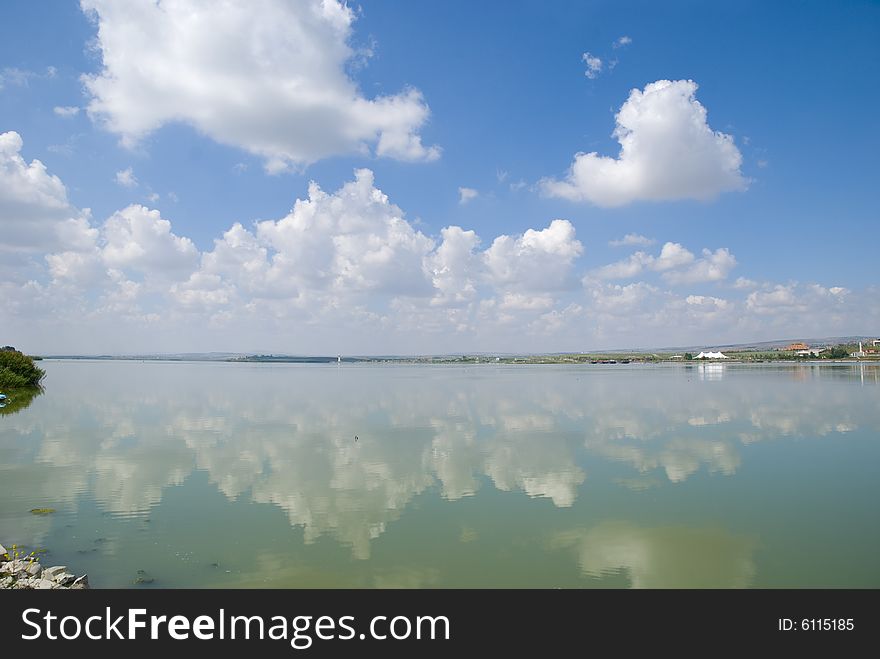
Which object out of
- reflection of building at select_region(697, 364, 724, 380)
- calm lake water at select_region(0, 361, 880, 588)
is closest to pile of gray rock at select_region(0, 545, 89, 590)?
calm lake water at select_region(0, 361, 880, 588)

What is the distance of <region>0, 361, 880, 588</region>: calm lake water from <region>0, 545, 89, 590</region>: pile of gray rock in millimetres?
563

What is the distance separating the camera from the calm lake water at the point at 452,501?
9570 mm

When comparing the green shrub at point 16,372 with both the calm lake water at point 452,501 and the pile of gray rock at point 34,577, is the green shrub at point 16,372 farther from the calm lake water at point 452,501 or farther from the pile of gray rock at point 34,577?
the pile of gray rock at point 34,577

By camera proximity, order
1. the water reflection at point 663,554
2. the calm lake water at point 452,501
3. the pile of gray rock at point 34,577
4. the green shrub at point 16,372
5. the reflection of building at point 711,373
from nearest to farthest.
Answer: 1. the pile of gray rock at point 34,577
2. the water reflection at point 663,554
3. the calm lake water at point 452,501
4. the green shrub at point 16,372
5. the reflection of building at point 711,373

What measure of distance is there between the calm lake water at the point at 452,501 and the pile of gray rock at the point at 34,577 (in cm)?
56

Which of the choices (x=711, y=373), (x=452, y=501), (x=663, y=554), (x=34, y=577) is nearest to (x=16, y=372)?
(x=34, y=577)

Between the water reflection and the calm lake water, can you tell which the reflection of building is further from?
the water reflection

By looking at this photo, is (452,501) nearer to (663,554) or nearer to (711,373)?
(663,554)

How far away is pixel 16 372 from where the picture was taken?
52.5 meters

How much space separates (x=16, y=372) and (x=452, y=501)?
55.8 metres

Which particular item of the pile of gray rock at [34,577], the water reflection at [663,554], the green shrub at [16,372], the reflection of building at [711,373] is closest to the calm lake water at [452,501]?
the water reflection at [663,554]
